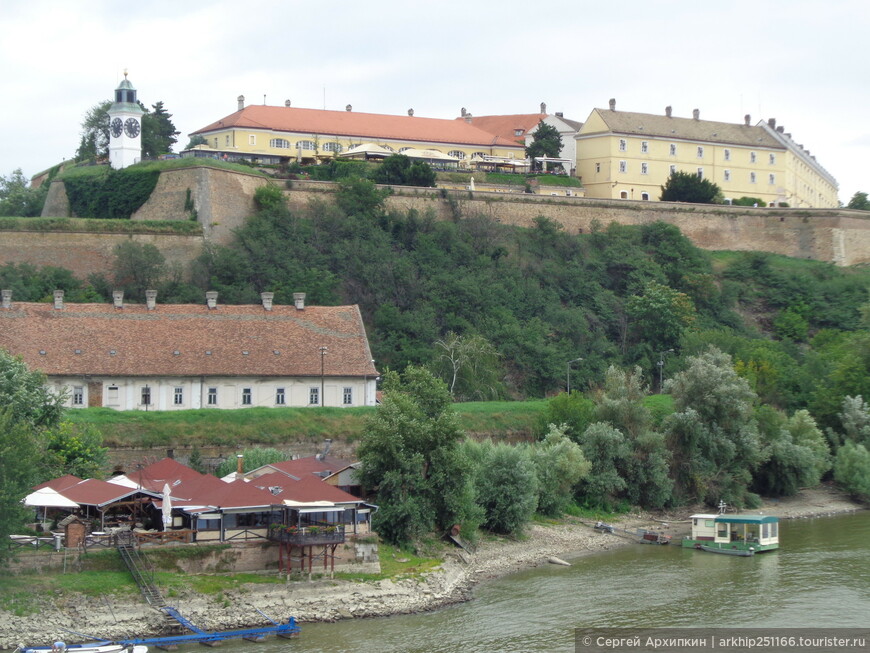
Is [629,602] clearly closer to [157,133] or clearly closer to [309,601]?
[309,601]

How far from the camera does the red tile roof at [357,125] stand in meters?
68.1

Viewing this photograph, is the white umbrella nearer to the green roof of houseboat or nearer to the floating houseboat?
the floating houseboat

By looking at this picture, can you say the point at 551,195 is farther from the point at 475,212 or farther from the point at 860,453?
the point at 860,453

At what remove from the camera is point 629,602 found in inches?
1223

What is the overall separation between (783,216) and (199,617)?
52.9m

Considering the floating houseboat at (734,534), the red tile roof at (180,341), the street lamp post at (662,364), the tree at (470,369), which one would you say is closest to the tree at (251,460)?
the red tile roof at (180,341)

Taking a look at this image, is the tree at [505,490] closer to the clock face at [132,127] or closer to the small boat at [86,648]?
the small boat at [86,648]

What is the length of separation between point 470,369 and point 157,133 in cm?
2467

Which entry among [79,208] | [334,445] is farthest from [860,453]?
[79,208]

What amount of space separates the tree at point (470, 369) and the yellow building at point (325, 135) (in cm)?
1828

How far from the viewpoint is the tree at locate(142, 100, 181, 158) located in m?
62.7

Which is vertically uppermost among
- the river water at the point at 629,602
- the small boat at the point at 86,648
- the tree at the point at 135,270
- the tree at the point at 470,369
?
the tree at the point at 135,270

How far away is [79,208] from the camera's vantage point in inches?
2318

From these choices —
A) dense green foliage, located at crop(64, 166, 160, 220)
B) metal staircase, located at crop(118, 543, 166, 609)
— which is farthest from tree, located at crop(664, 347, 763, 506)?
dense green foliage, located at crop(64, 166, 160, 220)
